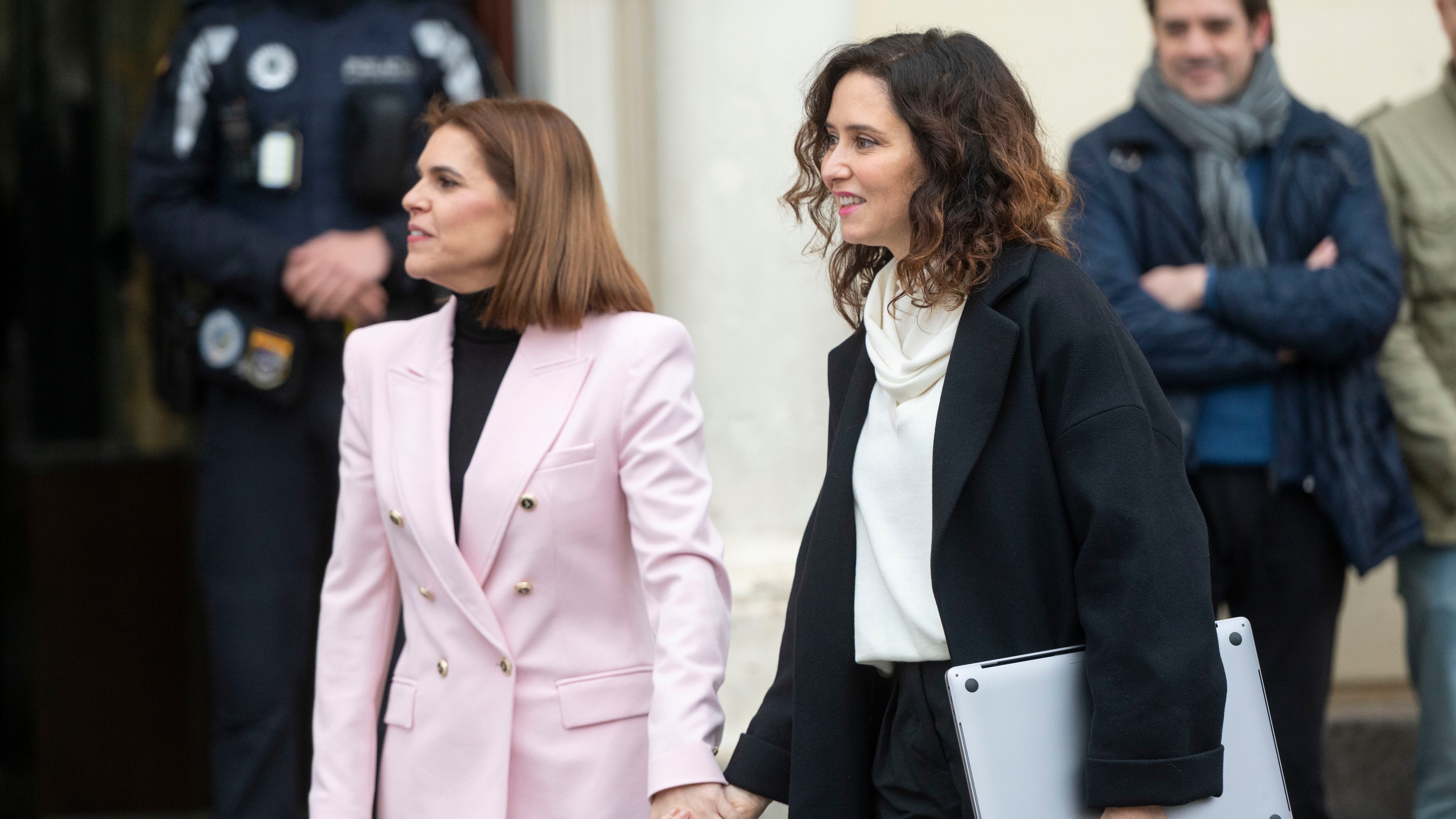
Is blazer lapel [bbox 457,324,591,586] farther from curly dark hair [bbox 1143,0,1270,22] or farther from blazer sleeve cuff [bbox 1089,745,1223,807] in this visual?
curly dark hair [bbox 1143,0,1270,22]

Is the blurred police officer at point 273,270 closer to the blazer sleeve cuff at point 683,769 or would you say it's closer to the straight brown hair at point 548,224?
the straight brown hair at point 548,224

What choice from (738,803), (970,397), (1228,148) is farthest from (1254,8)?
(738,803)

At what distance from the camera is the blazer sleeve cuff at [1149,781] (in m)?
1.99

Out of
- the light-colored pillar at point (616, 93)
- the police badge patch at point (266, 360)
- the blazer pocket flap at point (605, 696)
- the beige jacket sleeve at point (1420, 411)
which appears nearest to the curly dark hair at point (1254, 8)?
the beige jacket sleeve at point (1420, 411)

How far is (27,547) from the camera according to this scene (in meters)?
5.80

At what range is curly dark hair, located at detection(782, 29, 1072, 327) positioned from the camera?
2168 mm

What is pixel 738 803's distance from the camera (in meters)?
2.38

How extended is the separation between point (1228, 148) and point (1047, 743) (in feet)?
6.95

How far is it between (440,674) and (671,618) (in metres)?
0.39

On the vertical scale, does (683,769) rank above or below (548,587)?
below

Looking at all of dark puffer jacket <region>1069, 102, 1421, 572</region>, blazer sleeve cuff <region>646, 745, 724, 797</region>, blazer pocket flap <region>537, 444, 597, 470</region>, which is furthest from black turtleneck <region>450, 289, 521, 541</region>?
dark puffer jacket <region>1069, 102, 1421, 572</region>

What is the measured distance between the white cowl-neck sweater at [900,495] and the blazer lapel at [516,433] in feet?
1.81

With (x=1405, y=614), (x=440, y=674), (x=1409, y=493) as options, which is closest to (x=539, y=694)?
(x=440, y=674)

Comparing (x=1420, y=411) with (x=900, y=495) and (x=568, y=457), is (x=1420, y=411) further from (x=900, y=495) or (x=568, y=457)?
(x=568, y=457)
